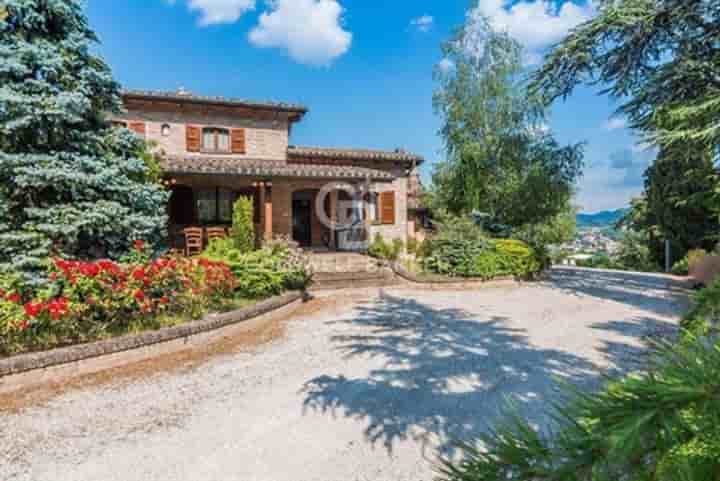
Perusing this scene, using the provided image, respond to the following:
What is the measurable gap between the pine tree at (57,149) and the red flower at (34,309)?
170 cm

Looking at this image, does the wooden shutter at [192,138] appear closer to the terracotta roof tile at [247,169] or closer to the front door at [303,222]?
the terracotta roof tile at [247,169]

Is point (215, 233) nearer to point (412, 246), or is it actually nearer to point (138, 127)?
point (138, 127)

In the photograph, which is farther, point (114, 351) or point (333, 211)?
point (333, 211)

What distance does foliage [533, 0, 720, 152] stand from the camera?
298 inches

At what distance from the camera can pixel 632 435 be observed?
46 centimetres

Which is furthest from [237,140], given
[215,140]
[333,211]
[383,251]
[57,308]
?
[57,308]

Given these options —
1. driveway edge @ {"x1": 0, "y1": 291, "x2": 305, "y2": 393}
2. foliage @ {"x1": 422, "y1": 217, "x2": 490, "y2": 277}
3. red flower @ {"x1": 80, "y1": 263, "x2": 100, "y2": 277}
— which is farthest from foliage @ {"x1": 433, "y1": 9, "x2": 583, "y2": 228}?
red flower @ {"x1": 80, "y1": 263, "x2": 100, "y2": 277}

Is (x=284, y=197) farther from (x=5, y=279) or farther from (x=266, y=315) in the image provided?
(x=5, y=279)

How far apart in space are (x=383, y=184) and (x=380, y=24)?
7.10 m

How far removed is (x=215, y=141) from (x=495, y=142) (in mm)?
11148

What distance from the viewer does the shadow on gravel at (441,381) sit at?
11.5 feet

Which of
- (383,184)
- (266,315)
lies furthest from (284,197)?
(266,315)

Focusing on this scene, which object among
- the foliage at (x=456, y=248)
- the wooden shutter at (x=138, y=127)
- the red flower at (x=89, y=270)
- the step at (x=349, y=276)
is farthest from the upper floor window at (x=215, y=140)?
the red flower at (x=89, y=270)

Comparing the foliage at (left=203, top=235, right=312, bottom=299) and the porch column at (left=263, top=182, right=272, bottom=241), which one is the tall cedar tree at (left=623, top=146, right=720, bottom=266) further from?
the porch column at (left=263, top=182, right=272, bottom=241)
